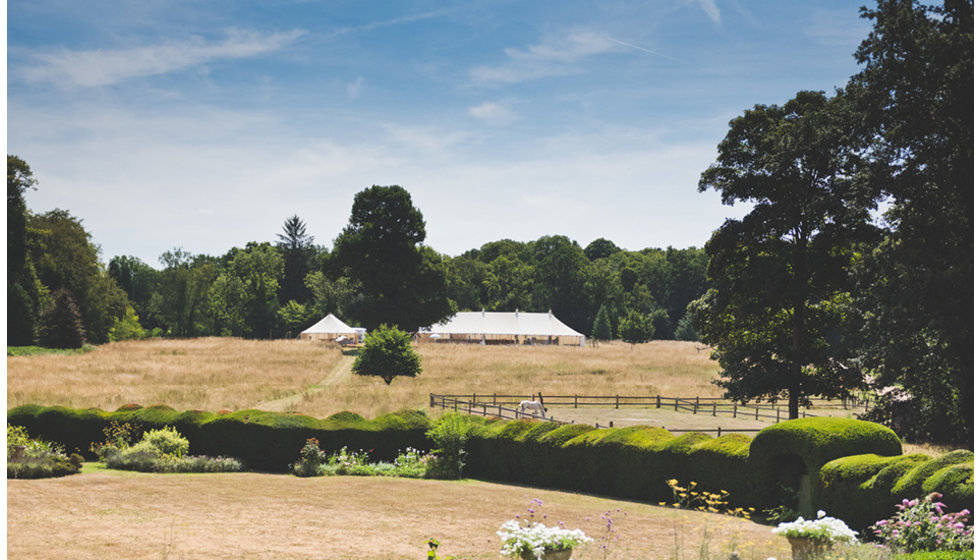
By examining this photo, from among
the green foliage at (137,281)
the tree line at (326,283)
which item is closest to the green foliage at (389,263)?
the tree line at (326,283)

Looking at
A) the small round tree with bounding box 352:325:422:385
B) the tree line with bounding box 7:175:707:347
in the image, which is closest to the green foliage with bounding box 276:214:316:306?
the tree line with bounding box 7:175:707:347

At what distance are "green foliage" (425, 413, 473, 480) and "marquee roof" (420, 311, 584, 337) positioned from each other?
6406 cm

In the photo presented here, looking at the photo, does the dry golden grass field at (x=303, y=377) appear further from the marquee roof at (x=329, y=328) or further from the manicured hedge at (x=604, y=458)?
the manicured hedge at (x=604, y=458)

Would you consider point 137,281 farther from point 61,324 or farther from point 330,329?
point 61,324

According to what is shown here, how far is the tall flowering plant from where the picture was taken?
981cm

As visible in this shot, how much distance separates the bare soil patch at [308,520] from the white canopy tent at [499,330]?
66.9m

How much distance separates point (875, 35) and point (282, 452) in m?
22.3

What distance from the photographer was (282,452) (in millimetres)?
23609

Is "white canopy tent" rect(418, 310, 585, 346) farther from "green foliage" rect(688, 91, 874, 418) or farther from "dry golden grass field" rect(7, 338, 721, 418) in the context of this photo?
"green foliage" rect(688, 91, 874, 418)

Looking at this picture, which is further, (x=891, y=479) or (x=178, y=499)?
(x=178, y=499)

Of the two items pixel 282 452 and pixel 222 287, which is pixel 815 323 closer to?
pixel 282 452

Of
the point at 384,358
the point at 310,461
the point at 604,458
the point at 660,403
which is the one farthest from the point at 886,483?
the point at 384,358

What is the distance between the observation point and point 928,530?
10.4m

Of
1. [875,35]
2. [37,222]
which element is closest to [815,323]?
[875,35]
